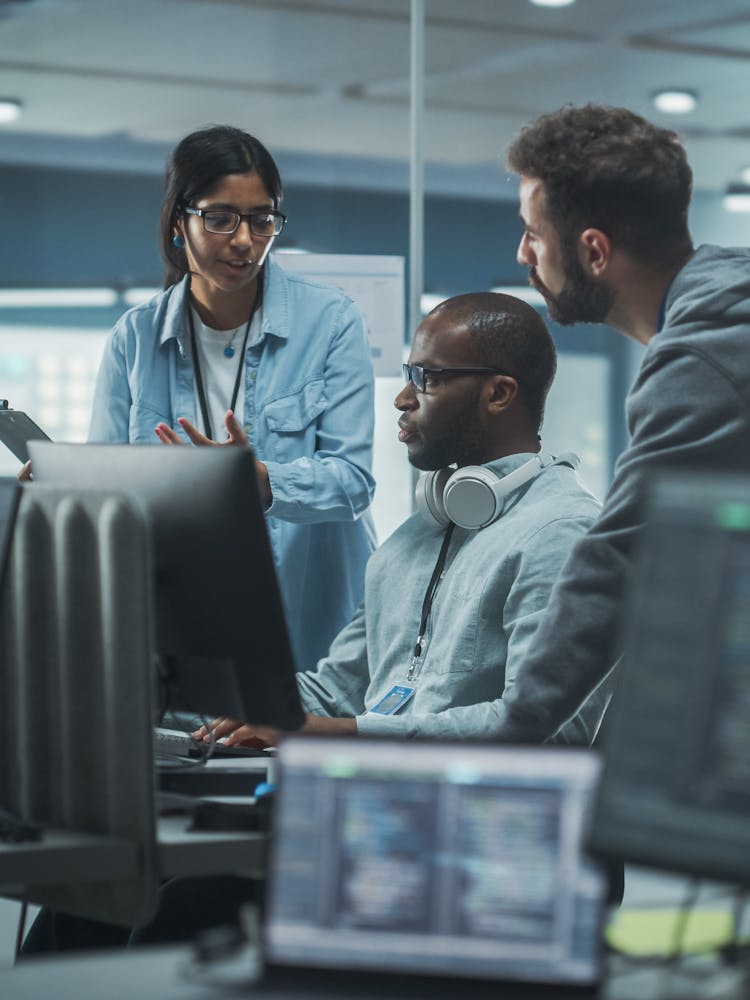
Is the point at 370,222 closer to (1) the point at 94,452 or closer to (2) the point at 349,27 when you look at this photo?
(2) the point at 349,27

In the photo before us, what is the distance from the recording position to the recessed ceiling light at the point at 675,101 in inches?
186

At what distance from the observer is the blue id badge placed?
215cm

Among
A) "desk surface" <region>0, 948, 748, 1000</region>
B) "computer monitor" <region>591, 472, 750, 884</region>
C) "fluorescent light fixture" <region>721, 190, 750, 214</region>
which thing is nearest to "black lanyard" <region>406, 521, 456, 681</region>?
"desk surface" <region>0, 948, 748, 1000</region>

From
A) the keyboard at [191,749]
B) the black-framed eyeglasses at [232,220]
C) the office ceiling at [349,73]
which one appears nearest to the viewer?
the keyboard at [191,749]

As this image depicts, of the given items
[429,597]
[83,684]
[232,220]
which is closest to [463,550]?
[429,597]

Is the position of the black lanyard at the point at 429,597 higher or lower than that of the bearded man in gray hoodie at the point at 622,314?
lower

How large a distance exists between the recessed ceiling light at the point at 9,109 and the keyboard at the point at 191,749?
10.5 ft

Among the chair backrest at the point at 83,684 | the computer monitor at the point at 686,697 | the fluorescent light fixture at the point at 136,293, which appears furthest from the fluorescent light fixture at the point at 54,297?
the computer monitor at the point at 686,697

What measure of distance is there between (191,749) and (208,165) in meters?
1.11

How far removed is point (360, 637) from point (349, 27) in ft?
8.02

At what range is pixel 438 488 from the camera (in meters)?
2.25

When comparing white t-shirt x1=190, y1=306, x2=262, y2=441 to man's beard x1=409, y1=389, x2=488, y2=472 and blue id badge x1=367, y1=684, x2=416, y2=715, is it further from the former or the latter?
blue id badge x1=367, y1=684, x2=416, y2=715

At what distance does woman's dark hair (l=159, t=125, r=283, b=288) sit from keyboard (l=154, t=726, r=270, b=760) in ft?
3.48

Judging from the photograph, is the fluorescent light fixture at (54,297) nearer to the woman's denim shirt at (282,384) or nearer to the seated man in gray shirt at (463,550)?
the woman's denim shirt at (282,384)
